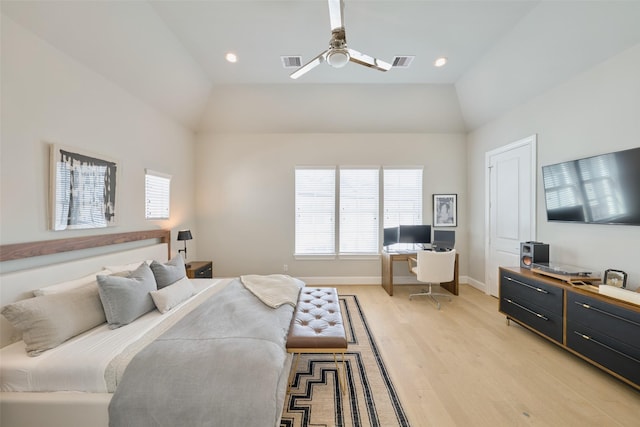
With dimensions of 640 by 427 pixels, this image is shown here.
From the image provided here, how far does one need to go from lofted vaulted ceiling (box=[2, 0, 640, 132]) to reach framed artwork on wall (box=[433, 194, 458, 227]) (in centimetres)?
145

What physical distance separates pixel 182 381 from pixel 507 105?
16.5ft

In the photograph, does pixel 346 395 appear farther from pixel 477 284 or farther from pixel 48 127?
pixel 477 284

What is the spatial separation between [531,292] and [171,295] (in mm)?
3840

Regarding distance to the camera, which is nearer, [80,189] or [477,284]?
[80,189]

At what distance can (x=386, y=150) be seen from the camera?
15.2 ft

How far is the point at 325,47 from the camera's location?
9.71 ft

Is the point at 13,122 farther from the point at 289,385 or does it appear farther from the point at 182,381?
the point at 289,385

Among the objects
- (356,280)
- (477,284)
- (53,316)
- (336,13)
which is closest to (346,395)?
(53,316)

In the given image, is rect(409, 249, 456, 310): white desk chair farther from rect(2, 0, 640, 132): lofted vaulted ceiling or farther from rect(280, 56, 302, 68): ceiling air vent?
rect(280, 56, 302, 68): ceiling air vent

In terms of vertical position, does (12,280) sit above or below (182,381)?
above

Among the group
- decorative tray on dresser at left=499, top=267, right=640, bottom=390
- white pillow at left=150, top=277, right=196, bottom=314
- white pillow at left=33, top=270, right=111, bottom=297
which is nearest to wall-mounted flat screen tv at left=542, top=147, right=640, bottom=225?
decorative tray on dresser at left=499, top=267, right=640, bottom=390

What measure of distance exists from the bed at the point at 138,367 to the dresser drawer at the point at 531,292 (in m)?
2.70

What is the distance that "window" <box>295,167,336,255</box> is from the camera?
4.62 m

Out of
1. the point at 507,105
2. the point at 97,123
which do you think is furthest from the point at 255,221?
the point at 507,105
